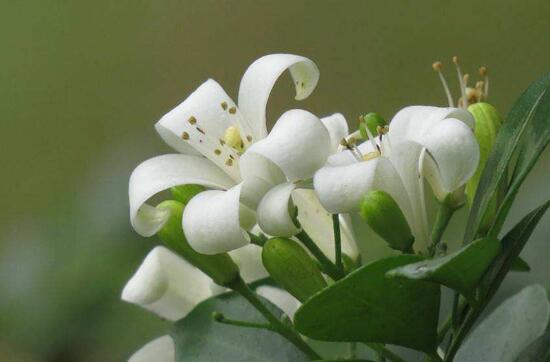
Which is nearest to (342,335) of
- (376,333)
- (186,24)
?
(376,333)

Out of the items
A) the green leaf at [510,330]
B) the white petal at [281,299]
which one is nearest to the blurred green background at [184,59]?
the white petal at [281,299]

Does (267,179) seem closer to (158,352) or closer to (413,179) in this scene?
(413,179)

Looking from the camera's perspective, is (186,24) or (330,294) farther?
(186,24)

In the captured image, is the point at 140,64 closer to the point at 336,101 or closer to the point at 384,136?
the point at 336,101

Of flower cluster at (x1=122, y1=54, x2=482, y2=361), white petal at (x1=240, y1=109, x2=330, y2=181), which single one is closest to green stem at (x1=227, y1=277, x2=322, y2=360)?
flower cluster at (x1=122, y1=54, x2=482, y2=361)

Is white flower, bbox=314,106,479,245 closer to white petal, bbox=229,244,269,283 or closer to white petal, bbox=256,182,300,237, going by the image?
white petal, bbox=256,182,300,237

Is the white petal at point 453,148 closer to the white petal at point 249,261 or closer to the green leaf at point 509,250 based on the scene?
the green leaf at point 509,250
